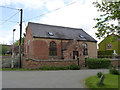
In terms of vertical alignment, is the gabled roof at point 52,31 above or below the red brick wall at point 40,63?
above

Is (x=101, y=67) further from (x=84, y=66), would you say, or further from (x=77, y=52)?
(x=77, y=52)

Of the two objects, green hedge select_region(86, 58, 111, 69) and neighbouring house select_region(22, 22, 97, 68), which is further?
neighbouring house select_region(22, 22, 97, 68)

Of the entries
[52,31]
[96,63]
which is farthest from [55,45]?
[96,63]

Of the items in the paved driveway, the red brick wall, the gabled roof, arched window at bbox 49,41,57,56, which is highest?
the gabled roof

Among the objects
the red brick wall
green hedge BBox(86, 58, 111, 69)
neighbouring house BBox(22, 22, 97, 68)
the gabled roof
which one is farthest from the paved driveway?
the gabled roof

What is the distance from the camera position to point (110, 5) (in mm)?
9578

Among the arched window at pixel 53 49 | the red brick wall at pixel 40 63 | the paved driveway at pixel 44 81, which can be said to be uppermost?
the arched window at pixel 53 49

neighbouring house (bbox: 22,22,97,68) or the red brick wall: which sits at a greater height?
neighbouring house (bbox: 22,22,97,68)

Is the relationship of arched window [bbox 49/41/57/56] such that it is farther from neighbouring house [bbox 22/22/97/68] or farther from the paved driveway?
the paved driveway

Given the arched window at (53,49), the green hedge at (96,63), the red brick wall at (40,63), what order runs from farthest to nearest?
the arched window at (53,49) → the green hedge at (96,63) → the red brick wall at (40,63)

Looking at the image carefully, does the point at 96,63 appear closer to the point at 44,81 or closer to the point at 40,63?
the point at 40,63

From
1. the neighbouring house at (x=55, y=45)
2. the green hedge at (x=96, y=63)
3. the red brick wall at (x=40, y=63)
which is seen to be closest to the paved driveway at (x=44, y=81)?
the red brick wall at (x=40, y=63)

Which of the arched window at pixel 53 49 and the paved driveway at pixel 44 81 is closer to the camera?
the paved driveway at pixel 44 81

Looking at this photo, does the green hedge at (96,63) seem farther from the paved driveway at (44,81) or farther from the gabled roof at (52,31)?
the gabled roof at (52,31)
